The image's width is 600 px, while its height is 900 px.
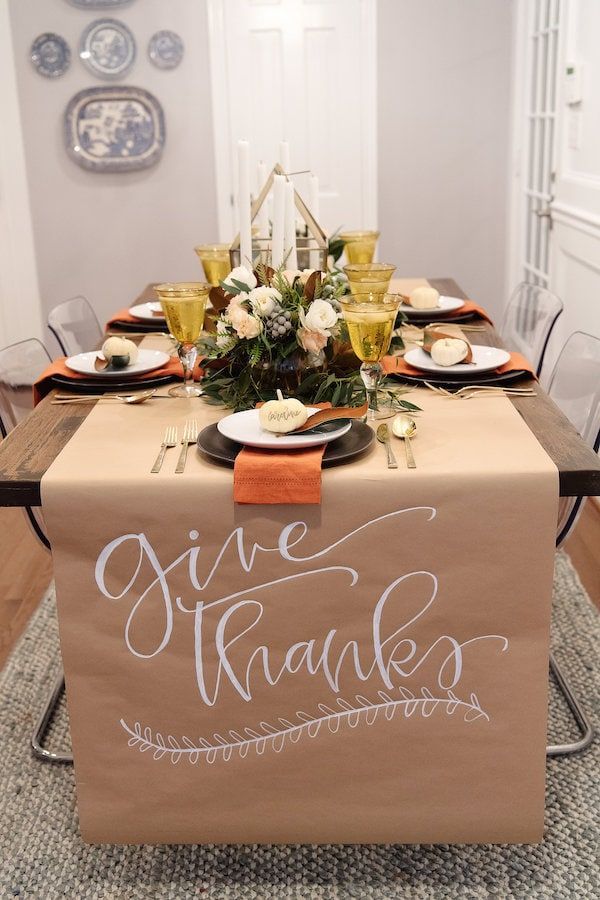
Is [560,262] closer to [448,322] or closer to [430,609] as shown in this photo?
[448,322]

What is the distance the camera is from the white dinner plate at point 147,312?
8.90 feet

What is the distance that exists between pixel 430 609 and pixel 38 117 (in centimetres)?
402

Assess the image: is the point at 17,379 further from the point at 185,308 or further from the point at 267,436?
the point at 267,436

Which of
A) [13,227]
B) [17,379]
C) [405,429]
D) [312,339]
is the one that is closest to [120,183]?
[13,227]

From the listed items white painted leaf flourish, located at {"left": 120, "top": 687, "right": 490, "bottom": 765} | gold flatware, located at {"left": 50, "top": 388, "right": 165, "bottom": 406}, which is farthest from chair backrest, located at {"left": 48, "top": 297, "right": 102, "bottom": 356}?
white painted leaf flourish, located at {"left": 120, "top": 687, "right": 490, "bottom": 765}

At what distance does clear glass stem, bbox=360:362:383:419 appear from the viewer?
176 centimetres

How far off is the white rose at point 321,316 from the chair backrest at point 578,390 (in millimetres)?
654

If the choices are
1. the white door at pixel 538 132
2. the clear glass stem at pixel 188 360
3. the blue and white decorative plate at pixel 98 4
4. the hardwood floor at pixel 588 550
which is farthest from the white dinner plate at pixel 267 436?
the blue and white decorative plate at pixel 98 4

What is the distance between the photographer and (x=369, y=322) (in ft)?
5.45

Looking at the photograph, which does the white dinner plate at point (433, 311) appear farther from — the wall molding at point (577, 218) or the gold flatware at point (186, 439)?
the gold flatware at point (186, 439)

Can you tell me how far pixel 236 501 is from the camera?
1.47 m

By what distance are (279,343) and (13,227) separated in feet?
11.7

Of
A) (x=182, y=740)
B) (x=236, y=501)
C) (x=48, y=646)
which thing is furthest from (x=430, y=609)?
(x=48, y=646)

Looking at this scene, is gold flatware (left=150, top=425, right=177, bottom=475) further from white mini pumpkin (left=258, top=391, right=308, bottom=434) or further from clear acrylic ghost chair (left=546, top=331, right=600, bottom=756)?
clear acrylic ghost chair (left=546, top=331, right=600, bottom=756)
